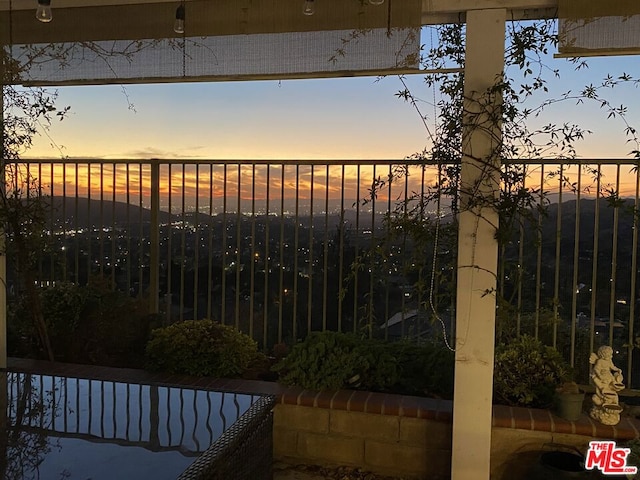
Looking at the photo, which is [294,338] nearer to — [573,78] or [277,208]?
[277,208]

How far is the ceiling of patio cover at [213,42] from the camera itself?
2928 mm

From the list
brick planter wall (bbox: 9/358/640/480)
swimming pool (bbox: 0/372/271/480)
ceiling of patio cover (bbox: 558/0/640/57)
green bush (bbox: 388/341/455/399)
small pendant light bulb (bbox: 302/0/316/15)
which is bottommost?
brick planter wall (bbox: 9/358/640/480)

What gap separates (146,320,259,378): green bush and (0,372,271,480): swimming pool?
1104 mm

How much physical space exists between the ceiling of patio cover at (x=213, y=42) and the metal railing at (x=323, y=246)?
0.87 meters

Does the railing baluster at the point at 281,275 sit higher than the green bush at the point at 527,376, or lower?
higher

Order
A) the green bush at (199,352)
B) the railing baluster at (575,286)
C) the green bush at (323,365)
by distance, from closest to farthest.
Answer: the green bush at (323,365)
the railing baluster at (575,286)
the green bush at (199,352)

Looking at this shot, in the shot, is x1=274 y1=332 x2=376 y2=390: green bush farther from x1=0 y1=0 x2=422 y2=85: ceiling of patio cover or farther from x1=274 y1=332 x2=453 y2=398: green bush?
x1=0 y1=0 x2=422 y2=85: ceiling of patio cover

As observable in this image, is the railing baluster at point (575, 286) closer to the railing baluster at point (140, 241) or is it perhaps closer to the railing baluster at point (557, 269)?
the railing baluster at point (557, 269)

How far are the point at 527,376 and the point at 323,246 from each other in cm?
161

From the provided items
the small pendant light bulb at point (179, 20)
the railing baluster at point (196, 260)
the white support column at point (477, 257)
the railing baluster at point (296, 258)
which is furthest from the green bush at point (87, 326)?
the white support column at point (477, 257)

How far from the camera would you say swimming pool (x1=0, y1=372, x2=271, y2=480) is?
1830 millimetres

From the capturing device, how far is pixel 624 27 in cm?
269

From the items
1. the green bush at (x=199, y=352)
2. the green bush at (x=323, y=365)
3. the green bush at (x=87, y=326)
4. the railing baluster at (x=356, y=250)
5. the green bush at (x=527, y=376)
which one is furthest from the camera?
the green bush at (x=87, y=326)

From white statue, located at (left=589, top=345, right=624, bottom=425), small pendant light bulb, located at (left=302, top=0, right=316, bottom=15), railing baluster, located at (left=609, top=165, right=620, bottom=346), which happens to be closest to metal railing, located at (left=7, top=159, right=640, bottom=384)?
railing baluster, located at (left=609, top=165, right=620, bottom=346)
